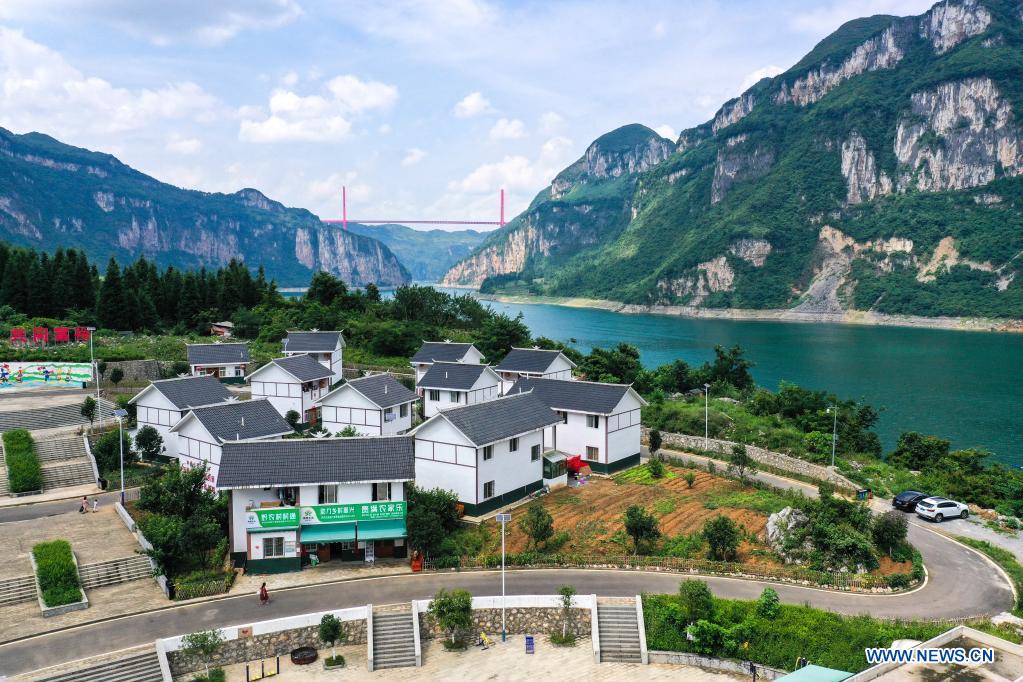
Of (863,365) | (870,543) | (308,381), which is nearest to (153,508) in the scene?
(308,381)

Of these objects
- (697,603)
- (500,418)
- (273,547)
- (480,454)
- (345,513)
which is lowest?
(697,603)

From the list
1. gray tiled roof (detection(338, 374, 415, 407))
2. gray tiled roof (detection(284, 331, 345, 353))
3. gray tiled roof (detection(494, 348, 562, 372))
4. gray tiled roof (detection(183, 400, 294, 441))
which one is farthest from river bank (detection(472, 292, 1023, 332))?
gray tiled roof (detection(183, 400, 294, 441))

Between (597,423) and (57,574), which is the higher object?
(597,423)

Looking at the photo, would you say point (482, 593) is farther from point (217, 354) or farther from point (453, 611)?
point (217, 354)

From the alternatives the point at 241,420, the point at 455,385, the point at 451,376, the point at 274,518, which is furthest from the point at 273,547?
the point at 451,376

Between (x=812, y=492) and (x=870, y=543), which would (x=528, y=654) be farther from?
(x=812, y=492)

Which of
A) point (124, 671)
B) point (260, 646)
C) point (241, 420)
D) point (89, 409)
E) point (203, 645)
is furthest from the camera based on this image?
point (89, 409)

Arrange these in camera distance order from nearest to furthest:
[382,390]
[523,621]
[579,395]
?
[523,621], [579,395], [382,390]

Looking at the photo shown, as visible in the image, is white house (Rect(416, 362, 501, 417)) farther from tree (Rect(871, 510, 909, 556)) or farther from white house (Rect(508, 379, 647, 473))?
tree (Rect(871, 510, 909, 556))

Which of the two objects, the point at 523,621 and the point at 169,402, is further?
the point at 169,402
